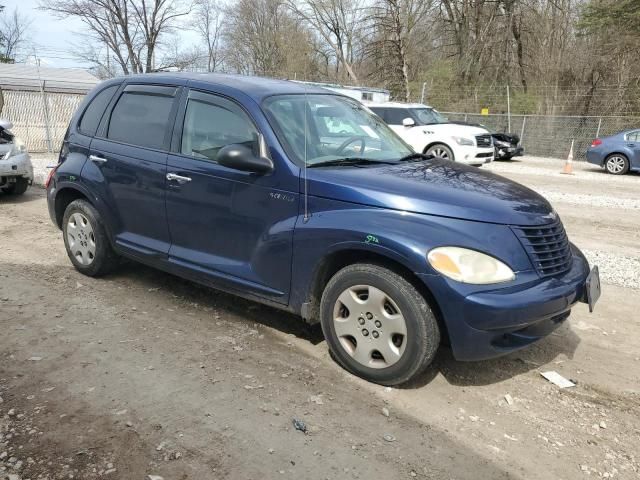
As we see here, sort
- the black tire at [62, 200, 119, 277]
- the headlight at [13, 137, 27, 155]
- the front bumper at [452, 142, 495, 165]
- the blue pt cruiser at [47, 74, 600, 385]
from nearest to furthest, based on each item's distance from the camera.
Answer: the blue pt cruiser at [47, 74, 600, 385]
the black tire at [62, 200, 119, 277]
the headlight at [13, 137, 27, 155]
the front bumper at [452, 142, 495, 165]

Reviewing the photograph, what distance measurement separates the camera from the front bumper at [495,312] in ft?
9.89

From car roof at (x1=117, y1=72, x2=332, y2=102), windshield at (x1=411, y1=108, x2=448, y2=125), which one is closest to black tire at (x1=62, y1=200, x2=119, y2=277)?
car roof at (x1=117, y1=72, x2=332, y2=102)

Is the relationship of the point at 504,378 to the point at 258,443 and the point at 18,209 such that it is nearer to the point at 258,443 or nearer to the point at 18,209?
the point at 258,443

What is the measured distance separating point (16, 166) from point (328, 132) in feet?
22.9

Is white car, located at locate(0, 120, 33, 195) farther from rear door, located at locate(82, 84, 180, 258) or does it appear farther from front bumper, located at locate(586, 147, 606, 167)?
front bumper, located at locate(586, 147, 606, 167)

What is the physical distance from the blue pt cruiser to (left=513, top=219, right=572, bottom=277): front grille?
0.01 m

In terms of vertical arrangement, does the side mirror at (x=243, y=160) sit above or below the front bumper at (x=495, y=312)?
above

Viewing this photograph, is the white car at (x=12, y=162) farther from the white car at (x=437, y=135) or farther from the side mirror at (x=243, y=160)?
the white car at (x=437, y=135)


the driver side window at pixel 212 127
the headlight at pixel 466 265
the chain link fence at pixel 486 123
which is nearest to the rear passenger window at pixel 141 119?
the driver side window at pixel 212 127

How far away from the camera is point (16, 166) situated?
29.2 ft

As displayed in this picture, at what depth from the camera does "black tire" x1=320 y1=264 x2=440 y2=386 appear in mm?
3141

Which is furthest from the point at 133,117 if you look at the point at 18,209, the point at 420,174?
the point at 18,209

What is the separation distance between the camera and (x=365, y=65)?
1487 inches

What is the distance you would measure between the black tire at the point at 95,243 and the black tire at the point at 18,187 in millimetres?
4842
